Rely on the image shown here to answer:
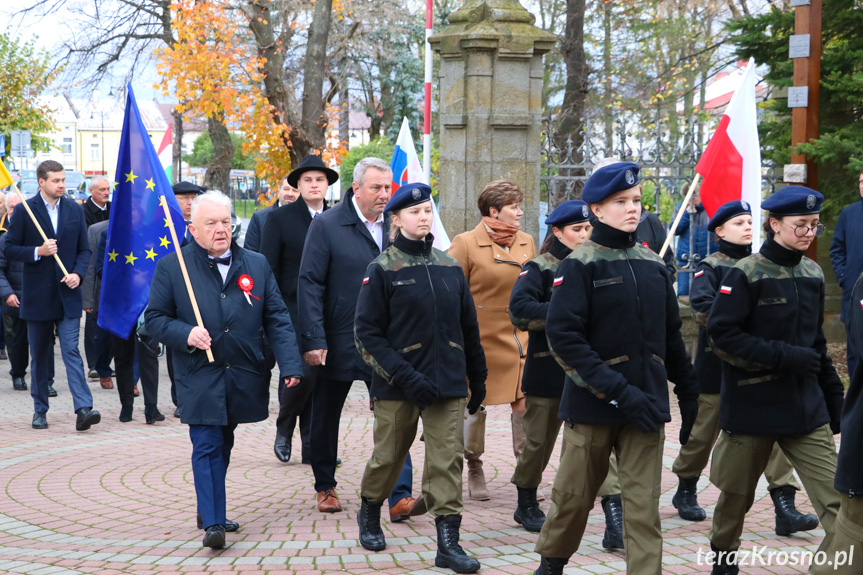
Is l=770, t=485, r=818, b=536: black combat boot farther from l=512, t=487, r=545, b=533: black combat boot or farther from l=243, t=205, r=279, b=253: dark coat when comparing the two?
l=243, t=205, r=279, b=253: dark coat

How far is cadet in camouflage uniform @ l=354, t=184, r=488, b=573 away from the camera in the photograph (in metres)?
5.23

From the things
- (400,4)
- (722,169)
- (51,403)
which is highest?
(400,4)

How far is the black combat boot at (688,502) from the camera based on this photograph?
19.9 ft

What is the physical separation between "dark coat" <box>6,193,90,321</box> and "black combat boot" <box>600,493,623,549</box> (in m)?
5.61

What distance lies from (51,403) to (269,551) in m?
5.88

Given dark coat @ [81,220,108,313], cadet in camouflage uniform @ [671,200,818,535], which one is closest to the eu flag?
cadet in camouflage uniform @ [671,200,818,535]

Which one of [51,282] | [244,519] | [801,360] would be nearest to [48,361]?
[51,282]

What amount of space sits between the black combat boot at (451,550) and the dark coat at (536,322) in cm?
99

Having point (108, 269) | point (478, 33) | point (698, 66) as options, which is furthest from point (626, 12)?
point (108, 269)

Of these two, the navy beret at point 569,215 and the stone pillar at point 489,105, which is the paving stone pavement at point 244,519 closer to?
the navy beret at point 569,215

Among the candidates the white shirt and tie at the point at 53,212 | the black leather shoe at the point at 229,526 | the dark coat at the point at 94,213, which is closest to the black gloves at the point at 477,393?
the black leather shoe at the point at 229,526

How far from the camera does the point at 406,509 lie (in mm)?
6129

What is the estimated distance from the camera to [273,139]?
18312mm

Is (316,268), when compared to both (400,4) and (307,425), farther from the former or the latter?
(400,4)
